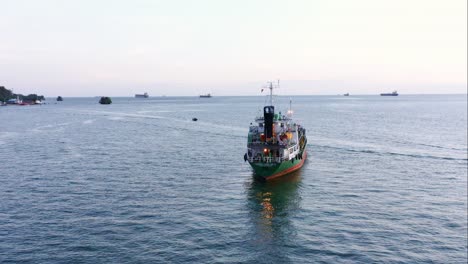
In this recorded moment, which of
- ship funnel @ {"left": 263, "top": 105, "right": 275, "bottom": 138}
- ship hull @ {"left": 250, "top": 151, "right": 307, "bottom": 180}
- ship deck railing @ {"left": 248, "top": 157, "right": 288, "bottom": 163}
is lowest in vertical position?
ship hull @ {"left": 250, "top": 151, "right": 307, "bottom": 180}

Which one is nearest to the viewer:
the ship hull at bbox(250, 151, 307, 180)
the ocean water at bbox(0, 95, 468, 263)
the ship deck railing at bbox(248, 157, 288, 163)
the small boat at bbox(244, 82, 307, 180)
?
the ocean water at bbox(0, 95, 468, 263)

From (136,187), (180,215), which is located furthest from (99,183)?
(180,215)

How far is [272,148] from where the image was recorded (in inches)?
2437

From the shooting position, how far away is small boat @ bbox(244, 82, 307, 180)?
59.4 metres

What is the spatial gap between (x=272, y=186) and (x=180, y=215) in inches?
763

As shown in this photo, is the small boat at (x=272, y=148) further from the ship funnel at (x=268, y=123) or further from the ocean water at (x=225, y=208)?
the ocean water at (x=225, y=208)

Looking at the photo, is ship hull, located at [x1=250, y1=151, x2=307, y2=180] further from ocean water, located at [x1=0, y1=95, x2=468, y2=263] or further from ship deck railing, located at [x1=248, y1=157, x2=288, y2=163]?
ocean water, located at [x1=0, y1=95, x2=468, y2=263]

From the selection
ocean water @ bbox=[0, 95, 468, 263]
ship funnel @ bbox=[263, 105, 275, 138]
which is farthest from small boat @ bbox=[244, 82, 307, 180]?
ocean water @ bbox=[0, 95, 468, 263]

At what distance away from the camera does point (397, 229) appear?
4094cm

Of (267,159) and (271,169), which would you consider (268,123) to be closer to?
(267,159)

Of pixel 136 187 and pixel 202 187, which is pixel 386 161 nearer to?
pixel 202 187

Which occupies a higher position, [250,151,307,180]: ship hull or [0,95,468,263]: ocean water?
[250,151,307,180]: ship hull

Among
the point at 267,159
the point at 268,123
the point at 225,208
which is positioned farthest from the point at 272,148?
the point at 225,208

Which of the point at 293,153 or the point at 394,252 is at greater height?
the point at 293,153
